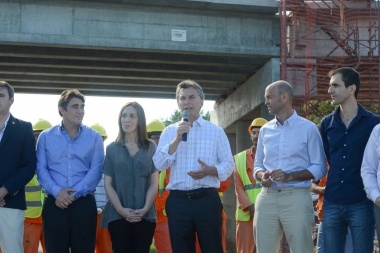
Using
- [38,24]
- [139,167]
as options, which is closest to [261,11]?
[38,24]

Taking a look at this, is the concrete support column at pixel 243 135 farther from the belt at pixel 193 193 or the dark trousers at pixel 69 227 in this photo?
the belt at pixel 193 193

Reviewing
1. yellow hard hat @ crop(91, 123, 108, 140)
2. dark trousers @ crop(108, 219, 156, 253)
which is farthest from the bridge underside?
dark trousers @ crop(108, 219, 156, 253)

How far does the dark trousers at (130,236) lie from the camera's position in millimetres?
7082

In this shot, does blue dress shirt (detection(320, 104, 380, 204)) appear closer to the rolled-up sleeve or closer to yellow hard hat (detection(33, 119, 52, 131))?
the rolled-up sleeve

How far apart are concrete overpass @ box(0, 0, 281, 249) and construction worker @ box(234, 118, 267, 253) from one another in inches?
229

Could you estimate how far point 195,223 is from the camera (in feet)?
21.3

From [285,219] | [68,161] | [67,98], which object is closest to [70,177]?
[68,161]

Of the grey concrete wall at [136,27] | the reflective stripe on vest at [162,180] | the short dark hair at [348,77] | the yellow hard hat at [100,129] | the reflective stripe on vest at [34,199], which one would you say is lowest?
the reflective stripe on vest at [34,199]

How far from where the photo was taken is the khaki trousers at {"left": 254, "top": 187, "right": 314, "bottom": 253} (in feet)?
21.4

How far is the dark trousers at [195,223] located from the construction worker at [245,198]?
8.73ft

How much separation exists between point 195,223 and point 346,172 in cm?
146

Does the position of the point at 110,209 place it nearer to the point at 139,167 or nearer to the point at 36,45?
the point at 139,167

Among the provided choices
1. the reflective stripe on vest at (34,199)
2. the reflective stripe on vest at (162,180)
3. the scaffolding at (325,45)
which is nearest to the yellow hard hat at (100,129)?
the reflective stripe on vest at (34,199)

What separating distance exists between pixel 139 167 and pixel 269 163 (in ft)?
4.56
